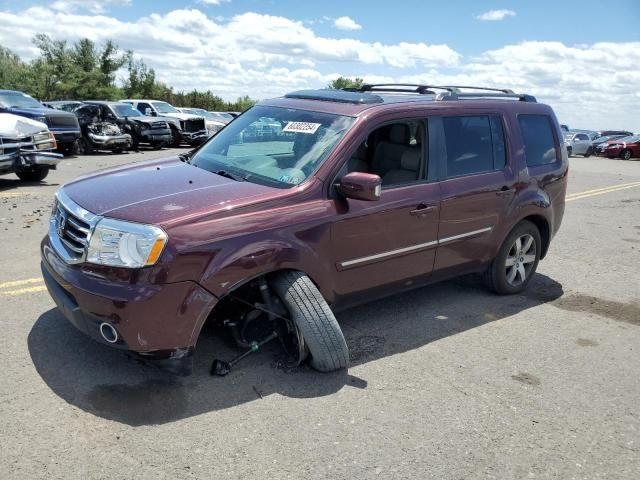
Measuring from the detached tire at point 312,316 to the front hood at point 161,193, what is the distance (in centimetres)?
56

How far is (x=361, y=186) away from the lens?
363cm

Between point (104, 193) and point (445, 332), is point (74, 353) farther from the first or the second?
point (445, 332)

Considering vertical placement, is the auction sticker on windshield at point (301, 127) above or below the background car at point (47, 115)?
above

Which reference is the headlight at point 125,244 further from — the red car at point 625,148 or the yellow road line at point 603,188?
the red car at point 625,148

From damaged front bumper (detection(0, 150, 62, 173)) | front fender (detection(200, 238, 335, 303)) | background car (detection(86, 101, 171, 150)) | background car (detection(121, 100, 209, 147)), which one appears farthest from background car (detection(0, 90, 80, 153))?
front fender (detection(200, 238, 335, 303))

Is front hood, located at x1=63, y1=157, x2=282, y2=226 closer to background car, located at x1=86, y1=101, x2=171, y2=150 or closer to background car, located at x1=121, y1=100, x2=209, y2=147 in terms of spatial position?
background car, located at x1=86, y1=101, x2=171, y2=150

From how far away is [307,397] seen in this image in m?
3.44

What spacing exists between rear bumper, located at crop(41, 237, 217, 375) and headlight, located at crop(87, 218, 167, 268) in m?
0.12

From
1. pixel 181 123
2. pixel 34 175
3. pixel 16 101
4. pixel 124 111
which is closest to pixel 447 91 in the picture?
pixel 34 175

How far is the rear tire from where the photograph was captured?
520cm

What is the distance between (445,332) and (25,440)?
2985mm

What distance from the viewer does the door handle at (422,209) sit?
4254 mm

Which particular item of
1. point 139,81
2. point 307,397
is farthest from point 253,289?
point 139,81

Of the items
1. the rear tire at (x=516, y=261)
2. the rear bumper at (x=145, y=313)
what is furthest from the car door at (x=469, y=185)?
the rear bumper at (x=145, y=313)
